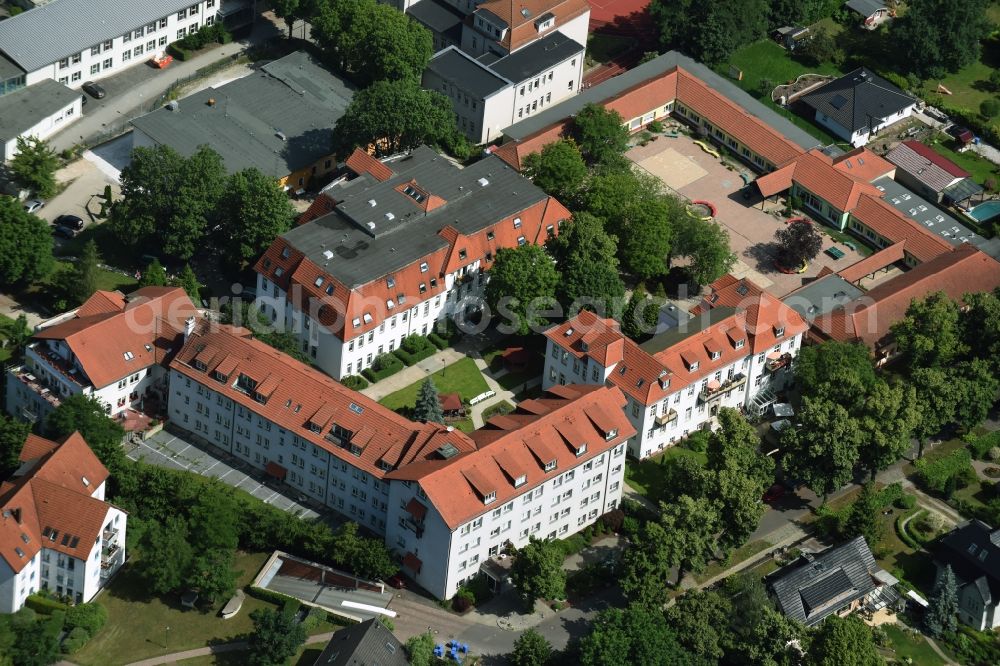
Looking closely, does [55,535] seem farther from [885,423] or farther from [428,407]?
[885,423]

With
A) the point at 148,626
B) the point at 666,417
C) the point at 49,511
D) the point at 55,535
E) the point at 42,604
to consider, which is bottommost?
the point at 148,626

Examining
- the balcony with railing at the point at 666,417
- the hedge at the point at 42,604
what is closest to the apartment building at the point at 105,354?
the hedge at the point at 42,604

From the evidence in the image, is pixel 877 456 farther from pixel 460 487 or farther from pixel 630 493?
pixel 460 487

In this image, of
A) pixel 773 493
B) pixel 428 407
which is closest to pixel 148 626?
pixel 428 407

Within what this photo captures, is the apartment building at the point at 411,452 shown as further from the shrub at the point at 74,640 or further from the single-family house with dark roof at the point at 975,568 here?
the single-family house with dark roof at the point at 975,568

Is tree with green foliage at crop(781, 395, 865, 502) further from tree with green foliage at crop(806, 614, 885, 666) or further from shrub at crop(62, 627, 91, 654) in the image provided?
shrub at crop(62, 627, 91, 654)
